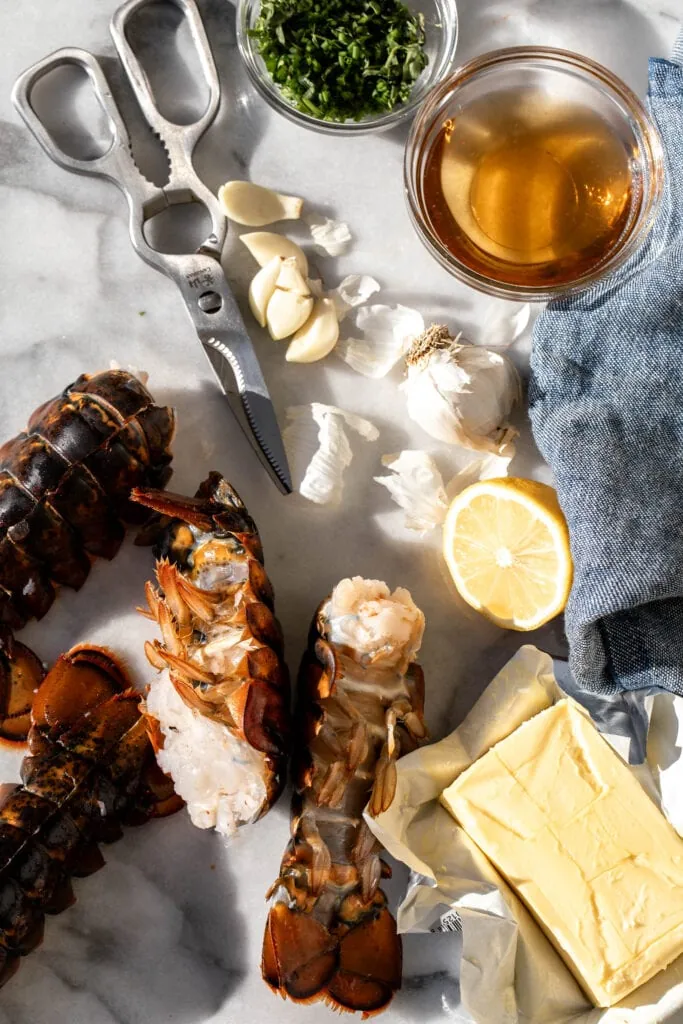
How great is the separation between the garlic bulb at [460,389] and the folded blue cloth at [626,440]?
10cm

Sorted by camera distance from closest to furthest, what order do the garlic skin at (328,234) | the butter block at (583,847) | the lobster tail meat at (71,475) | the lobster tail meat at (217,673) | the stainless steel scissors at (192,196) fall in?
the lobster tail meat at (217,673)
the butter block at (583,847)
the lobster tail meat at (71,475)
the stainless steel scissors at (192,196)
the garlic skin at (328,234)

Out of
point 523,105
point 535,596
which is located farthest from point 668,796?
point 523,105

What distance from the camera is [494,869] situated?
309 cm

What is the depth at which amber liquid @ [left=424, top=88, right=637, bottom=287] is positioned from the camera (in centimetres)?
324

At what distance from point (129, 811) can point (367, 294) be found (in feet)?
5.95

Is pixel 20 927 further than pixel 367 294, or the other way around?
pixel 367 294

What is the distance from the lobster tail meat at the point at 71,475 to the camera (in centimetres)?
313

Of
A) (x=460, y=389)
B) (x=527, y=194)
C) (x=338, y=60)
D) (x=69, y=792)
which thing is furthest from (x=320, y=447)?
(x=69, y=792)

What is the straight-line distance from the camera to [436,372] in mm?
3203

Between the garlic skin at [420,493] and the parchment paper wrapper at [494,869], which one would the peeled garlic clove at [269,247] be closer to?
the garlic skin at [420,493]

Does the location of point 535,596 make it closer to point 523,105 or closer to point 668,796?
point 668,796

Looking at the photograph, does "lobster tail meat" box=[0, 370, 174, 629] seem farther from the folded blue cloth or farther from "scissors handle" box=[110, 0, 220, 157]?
the folded blue cloth

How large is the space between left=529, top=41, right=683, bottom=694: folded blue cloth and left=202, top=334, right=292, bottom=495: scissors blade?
812 mm

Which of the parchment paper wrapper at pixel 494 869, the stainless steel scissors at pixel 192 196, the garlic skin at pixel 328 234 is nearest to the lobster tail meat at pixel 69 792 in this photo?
the parchment paper wrapper at pixel 494 869
